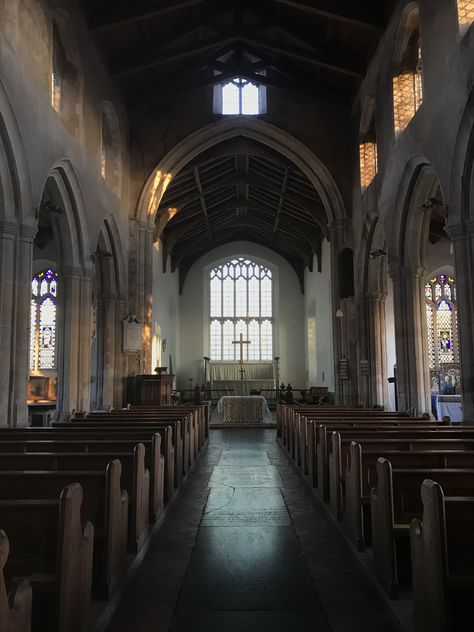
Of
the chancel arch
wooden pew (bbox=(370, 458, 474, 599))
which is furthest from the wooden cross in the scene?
wooden pew (bbox=(370, 458, 474, 599))

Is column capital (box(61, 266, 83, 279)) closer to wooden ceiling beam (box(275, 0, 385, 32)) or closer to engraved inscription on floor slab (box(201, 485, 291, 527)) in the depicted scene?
engraved inscription on floor slab (box(201, 485, 291, 527))

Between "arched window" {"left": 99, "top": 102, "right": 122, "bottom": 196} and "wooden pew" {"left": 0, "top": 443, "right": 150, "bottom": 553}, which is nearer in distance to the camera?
"wooden pew" {"left": 0, "top": 443, "right": 150, "bottom": 553}

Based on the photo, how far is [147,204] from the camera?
13.3m

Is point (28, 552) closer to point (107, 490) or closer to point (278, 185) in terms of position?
point (107, 490)

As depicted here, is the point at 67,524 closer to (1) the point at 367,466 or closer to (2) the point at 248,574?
(2) the point at 248,574

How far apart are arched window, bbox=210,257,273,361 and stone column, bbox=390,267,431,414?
549 inches

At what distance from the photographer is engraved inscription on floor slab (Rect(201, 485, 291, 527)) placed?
4152 mm

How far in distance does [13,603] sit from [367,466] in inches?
96.4

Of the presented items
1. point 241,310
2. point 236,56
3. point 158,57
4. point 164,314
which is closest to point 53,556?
point 158,57

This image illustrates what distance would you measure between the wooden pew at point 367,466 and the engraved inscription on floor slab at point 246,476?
2.17m

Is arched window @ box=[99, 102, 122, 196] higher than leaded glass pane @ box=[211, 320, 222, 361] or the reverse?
higher

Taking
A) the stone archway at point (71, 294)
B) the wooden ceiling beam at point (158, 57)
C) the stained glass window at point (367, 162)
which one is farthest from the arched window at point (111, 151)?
the stained glass window at point (367, 162)

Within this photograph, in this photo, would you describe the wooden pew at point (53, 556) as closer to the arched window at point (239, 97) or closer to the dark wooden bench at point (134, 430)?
the dark wooden bench at point (134, 430)

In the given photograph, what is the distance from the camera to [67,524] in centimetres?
204
